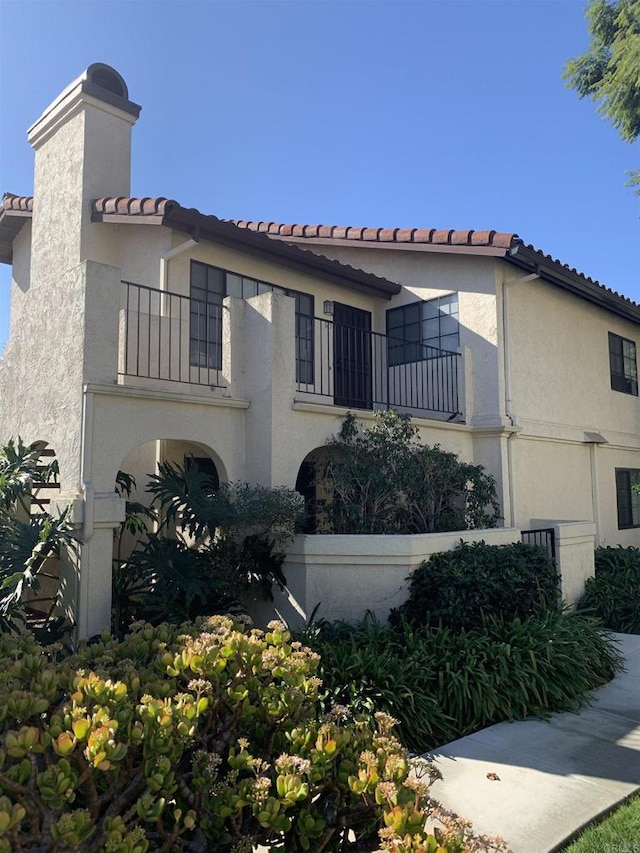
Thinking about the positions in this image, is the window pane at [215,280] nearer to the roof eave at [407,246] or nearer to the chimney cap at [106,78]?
the roof eave at [407,246]

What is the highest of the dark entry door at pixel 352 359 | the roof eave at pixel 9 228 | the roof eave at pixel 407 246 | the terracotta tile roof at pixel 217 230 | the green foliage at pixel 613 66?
the green foliage at pixel 613 66

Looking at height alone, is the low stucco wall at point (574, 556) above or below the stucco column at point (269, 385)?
below

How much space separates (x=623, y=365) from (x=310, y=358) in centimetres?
856

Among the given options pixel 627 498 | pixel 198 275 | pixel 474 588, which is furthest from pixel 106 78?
pixel 627 498

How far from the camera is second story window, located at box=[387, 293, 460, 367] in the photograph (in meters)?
11.2

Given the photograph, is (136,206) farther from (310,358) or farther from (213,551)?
(213,551)

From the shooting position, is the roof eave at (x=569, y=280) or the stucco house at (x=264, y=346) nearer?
the stucco house at (x=264, y=346)

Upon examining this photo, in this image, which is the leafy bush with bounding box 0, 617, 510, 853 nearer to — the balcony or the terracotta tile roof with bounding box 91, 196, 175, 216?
the balcony

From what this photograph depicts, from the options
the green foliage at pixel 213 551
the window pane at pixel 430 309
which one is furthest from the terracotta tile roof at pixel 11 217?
the window pane at pixel 430 309

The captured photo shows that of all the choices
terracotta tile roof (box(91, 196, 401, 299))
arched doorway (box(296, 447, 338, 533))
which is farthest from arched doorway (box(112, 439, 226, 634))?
terracotta tile roof (box(91, 196, 401, 299))

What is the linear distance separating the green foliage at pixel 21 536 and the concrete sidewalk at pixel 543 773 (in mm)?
3906

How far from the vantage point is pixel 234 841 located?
2639mm

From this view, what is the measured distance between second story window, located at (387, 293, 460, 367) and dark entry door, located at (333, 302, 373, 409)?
51 centimetres

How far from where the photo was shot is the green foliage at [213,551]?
20.8ft
